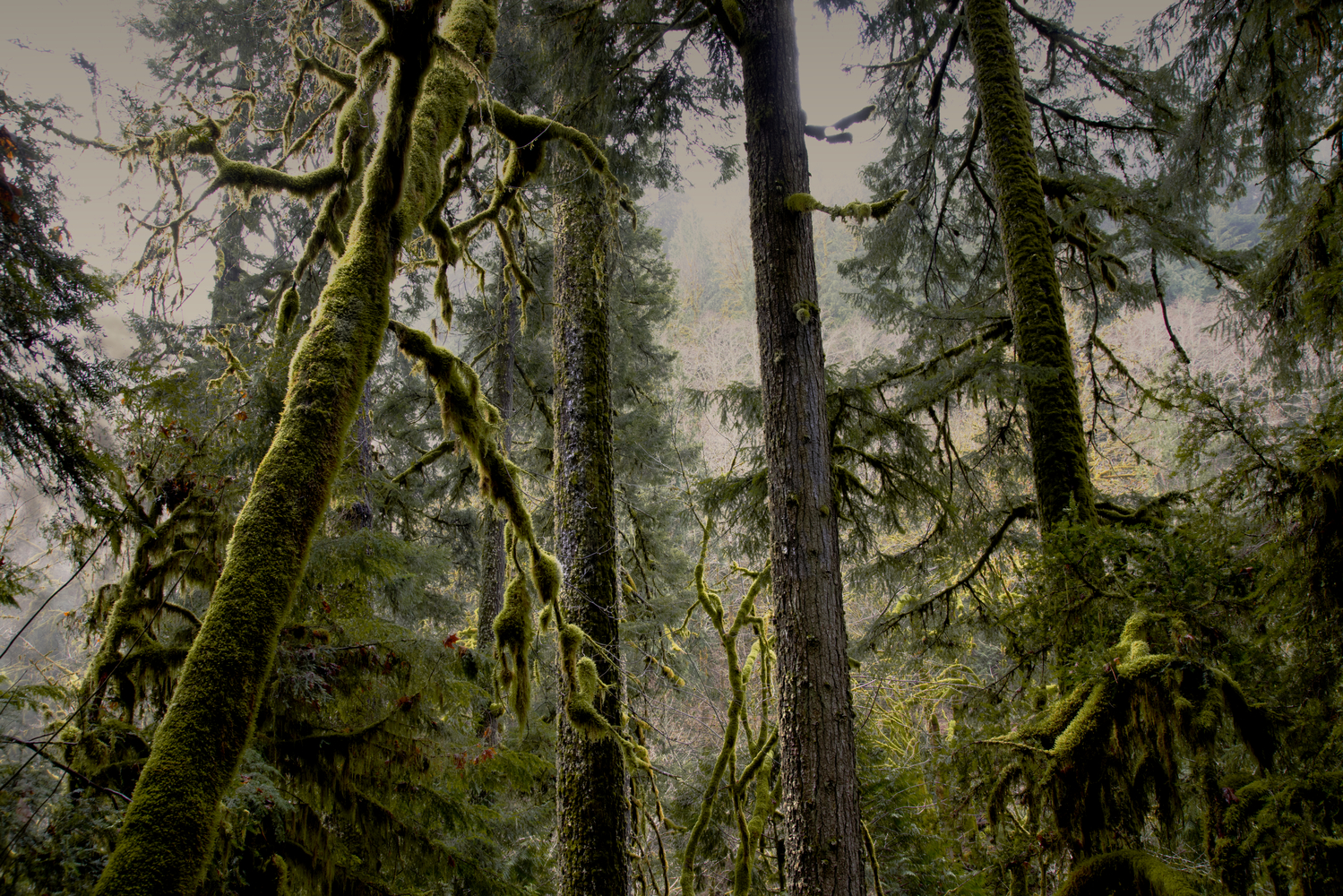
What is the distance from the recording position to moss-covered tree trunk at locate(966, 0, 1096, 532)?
13.2ft

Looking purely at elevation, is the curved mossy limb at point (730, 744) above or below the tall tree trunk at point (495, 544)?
below

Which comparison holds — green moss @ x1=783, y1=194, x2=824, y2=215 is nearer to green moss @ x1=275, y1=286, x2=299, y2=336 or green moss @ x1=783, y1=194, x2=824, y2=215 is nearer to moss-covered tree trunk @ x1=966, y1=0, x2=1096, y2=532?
moss-covered tree trunk @ x1=966, y1=0, x2=1096, y2=532

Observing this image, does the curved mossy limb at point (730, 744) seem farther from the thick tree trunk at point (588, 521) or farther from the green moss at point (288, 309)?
the green moss at point (288, 309)

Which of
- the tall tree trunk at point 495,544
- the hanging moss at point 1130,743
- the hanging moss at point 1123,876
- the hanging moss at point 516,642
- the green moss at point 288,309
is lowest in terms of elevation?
the hanging moss at point 1123,876

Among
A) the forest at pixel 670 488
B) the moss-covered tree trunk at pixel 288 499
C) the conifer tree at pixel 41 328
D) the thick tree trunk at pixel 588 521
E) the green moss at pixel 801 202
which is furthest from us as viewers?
the green moss at pixel 801 202

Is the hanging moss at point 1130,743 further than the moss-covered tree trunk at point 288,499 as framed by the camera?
Yes

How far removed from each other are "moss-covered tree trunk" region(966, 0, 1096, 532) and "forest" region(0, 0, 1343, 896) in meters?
0.03

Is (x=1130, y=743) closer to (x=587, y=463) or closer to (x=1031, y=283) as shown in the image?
(x=587, y=463)

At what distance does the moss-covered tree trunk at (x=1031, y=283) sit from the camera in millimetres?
4012

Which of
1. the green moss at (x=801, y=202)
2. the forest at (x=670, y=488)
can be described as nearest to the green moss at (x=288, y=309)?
the forest at (x=670, y=488)

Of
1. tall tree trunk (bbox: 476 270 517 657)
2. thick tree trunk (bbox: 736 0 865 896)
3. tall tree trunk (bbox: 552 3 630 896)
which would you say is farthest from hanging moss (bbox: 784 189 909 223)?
tall tree trunk (bbox: 476 270 517 657)

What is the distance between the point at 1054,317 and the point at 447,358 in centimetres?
429

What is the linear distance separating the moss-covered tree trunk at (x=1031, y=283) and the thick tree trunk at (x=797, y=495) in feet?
4.86

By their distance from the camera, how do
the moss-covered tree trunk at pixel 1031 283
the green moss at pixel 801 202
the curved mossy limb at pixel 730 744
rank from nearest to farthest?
the curved mossy limb at pixel 730 744 → the moss-covered tree trunk at pixel 1031 283 → the green moss at pixel 801 202
